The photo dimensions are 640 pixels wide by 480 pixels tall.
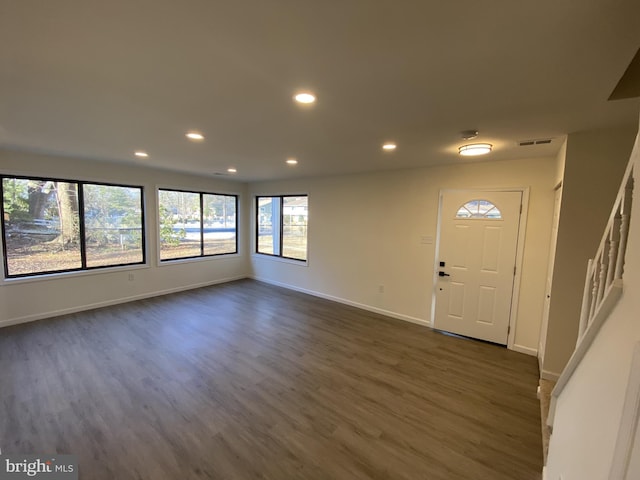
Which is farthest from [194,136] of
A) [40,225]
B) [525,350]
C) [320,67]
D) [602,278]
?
[525,350]

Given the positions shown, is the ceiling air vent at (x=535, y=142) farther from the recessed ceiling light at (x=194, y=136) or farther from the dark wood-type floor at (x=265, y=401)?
the recessed ceiling light at (x=194, y=136)

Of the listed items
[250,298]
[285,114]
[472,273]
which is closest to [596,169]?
[472,273]

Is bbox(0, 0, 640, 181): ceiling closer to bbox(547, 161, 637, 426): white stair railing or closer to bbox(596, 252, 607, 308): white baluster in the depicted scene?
bbox(547, 161, 637, 426): white stair railing

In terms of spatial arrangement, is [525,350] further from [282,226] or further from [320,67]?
[282,226]

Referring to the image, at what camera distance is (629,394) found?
0.79 meters

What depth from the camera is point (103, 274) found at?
480cm

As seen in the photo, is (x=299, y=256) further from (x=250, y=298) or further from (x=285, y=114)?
(x=285, y=114)

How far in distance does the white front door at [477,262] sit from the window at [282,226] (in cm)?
288

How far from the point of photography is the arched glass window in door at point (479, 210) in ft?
12.1

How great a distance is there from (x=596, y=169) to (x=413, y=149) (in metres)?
1.62

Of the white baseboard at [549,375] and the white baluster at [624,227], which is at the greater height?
the white baluster at [624,227]

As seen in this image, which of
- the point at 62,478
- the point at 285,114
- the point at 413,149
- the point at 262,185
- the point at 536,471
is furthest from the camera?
the point at 262,185

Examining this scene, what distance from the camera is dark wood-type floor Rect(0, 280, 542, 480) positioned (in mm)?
1914

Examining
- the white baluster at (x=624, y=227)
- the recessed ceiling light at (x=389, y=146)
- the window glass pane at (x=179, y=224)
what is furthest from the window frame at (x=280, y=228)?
the white baluster at (x=624, y=227)
